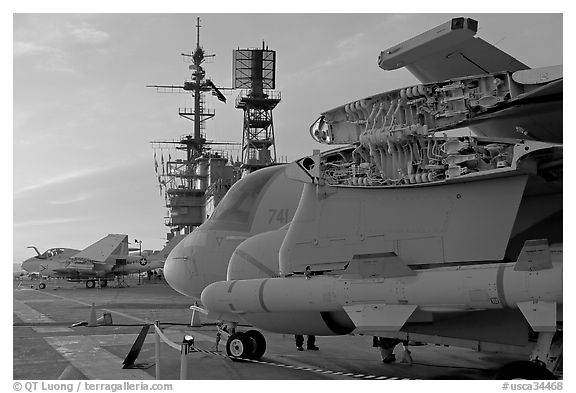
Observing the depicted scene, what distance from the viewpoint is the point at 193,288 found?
1541cm

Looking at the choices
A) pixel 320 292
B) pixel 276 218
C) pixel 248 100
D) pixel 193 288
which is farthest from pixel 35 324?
pixel 248 100

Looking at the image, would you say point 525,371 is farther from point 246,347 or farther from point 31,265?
point 31,265

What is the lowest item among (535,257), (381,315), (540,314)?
(381,315)

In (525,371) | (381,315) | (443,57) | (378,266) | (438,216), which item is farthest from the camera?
(443,57)

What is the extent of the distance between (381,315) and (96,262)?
136 feet

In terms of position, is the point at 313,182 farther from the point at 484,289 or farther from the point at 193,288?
the point at 193,288

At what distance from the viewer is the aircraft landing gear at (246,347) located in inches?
469

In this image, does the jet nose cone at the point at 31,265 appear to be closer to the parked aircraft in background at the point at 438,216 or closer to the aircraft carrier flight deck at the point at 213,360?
the aircraft carrier flight deck at the point at 213,360

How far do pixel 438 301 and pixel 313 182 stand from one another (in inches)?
→ 125

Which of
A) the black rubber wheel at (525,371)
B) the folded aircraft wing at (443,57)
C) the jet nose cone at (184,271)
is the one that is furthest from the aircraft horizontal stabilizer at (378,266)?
the jet nose cone at (184,271)

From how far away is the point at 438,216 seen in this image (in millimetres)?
9359

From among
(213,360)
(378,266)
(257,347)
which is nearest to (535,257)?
(378,266)

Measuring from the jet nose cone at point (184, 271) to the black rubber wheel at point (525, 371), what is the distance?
9.32 meters

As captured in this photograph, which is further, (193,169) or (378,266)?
(193,169)
